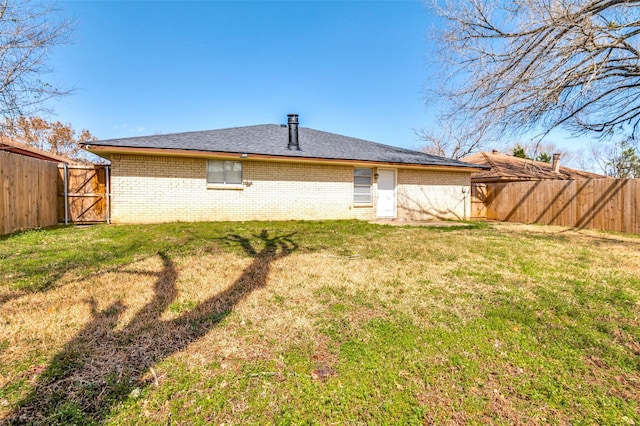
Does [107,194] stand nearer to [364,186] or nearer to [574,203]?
[364,186]

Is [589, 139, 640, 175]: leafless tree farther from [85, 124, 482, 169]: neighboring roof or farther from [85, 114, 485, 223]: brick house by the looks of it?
[85, 124, 482, 169]: neighboring roof

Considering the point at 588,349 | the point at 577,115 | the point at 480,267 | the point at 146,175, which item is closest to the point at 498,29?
the point at 577,115

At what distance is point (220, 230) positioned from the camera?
8664 millimetres

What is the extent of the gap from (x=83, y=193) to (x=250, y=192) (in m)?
5.63

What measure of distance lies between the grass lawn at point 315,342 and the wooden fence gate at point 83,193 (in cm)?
637

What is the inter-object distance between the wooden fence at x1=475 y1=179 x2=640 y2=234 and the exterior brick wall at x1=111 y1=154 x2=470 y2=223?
141 inches

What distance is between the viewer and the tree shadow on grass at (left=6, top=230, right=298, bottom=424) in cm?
173

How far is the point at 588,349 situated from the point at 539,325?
0.41 metres

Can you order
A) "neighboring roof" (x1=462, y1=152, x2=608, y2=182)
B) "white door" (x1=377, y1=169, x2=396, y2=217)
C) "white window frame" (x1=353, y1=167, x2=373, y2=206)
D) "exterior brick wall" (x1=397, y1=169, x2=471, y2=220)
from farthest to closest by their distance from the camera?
"neighboring roof" (x1=462, y1=152, x2=608, y2=182)
"exterior brick wall" (x1=397, y1=169, x2=471, y2=220)
"white door" (x1=377, y1=169, x2=396, y2=217)
"white window frame" (x1=353, y1=167, x2=373, y2=206)

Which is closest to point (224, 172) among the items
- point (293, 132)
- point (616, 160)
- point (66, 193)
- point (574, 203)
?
point (293, 132)

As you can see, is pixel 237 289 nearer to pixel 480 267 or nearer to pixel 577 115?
pixel 480 267

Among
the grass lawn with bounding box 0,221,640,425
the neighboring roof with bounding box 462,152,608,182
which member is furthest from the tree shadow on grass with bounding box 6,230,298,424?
the neighboring roof with bounding box 462,152,608,182

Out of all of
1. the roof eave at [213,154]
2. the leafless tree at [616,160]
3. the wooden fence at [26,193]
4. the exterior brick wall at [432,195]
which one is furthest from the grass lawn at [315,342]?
the leafless tree at [616,160]

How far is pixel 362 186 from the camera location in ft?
42.2
